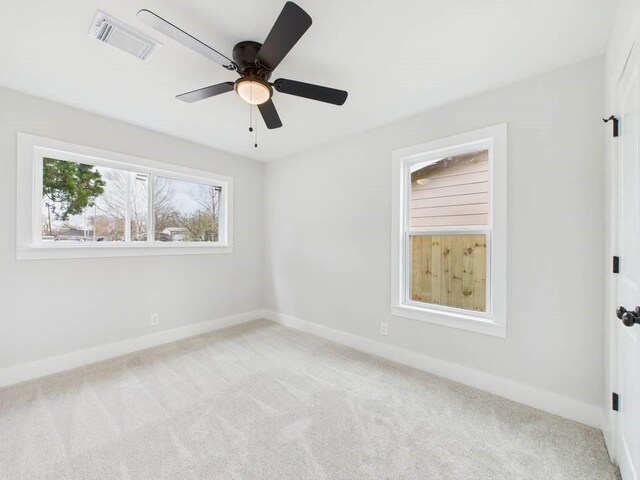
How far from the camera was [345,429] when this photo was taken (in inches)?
72.9

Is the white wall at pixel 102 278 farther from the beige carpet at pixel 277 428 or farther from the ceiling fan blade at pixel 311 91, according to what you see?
the ceiling fan blade at pixel 311 91

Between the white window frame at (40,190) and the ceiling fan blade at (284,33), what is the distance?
220 centimetres

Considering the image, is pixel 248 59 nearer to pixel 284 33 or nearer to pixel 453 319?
pixel 284 33

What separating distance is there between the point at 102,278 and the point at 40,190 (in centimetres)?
95

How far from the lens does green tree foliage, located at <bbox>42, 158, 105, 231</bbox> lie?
2625 mm

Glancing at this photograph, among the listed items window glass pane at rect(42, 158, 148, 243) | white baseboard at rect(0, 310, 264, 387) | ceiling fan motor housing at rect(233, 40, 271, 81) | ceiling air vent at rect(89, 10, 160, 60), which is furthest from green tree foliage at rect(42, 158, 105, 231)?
ceiling fan motor housing at rect(233, 40, 271, 81)

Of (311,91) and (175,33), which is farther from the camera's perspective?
(311,91)

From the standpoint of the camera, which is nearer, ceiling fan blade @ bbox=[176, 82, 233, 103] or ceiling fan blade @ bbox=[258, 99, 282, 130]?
ceiling fan blade @ bbox=[176, 82, 233, 103]

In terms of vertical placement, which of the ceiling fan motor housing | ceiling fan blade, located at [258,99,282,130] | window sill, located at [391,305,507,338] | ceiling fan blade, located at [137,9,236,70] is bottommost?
window sill, located at [391,305,507,338]

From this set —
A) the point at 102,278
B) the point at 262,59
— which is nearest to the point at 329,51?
the point at 262,59

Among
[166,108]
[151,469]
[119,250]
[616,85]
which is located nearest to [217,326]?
[119,250]

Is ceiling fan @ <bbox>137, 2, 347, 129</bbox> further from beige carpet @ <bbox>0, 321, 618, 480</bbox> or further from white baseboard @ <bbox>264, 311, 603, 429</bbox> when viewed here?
white baseboard @ <bbox>264, 311, 603, 429</bbox>

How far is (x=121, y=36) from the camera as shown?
68.3 inches

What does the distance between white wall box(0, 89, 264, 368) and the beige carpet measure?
0.42 metres
